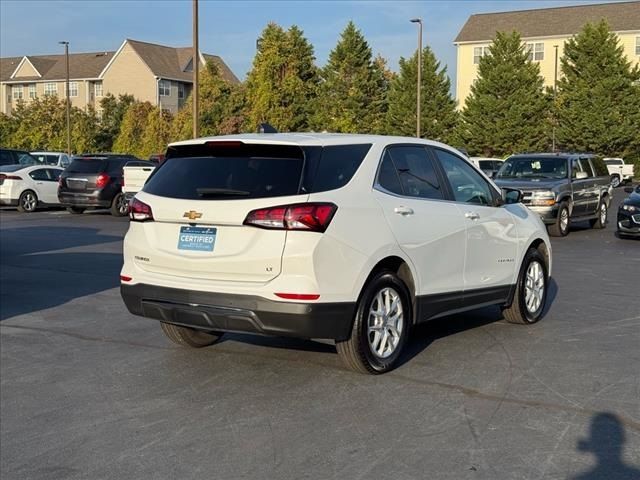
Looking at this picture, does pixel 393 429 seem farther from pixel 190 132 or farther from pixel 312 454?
pixel 190 132

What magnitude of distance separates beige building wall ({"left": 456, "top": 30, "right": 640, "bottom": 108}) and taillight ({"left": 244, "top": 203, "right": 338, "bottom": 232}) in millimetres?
60301

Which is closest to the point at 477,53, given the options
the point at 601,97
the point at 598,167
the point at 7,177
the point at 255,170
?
the point at 601,97

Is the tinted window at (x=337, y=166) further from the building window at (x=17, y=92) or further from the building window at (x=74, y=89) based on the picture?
the building window at (x=17, y=92)

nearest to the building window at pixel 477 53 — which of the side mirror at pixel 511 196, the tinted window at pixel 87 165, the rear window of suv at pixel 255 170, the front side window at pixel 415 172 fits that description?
the tinted window at pixel 87 165

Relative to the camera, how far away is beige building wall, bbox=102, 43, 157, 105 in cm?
7185

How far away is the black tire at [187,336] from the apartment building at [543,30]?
193 feet

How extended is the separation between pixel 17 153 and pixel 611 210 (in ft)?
69.6

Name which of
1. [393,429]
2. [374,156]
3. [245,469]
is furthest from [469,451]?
[374,156]

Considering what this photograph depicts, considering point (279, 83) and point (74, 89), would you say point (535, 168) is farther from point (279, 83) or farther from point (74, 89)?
point (74, 89)

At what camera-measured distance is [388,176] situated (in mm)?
6195

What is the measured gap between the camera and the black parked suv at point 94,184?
74.0 ft

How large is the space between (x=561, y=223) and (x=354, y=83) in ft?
143

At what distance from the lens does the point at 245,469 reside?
14.0ft

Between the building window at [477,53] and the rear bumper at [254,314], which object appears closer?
the rear bumper at [254,314]
